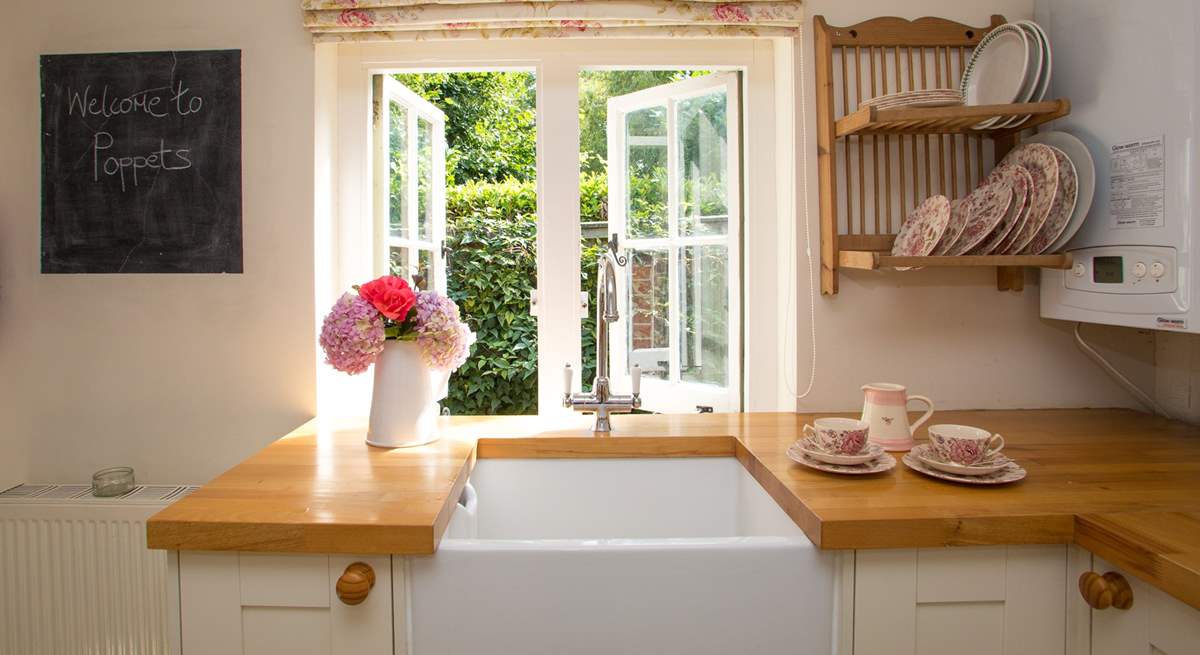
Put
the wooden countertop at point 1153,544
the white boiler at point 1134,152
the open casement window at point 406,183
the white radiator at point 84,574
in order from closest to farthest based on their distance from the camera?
the wooden countertop at point 1153,544 → the white boiler at point 1134,152 → the white radiator at point 84,574 → the open casement window at point 406,183

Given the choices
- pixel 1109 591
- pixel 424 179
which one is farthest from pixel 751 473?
pixel 424 179

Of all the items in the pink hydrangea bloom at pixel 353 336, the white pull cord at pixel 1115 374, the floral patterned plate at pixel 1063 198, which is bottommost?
the white pull cord at pixel 1115 374

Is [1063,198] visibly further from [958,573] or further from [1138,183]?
[958,573]

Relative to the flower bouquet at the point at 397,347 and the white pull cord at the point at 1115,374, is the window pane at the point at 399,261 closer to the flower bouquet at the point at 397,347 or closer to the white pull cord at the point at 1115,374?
the flower bouquet at the point at 397,347

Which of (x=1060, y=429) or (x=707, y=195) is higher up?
(x=707, y=195)

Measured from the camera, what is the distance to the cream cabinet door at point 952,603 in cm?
104

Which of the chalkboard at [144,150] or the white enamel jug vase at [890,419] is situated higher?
the chalkboard at [144,150]

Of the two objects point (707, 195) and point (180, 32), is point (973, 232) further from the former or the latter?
point (180, 32)

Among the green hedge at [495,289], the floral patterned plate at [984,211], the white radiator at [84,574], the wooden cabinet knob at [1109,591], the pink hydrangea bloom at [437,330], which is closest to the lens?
the wooden cabinet knob at [1109,591]

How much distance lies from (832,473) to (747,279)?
72 centimetres

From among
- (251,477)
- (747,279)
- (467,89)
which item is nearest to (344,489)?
(251,477)

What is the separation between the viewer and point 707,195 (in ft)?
6.45

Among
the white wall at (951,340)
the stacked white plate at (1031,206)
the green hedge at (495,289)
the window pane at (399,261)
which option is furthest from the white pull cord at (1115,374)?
the green hedge at (495,289)

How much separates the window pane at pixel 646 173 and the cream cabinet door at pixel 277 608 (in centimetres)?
128
